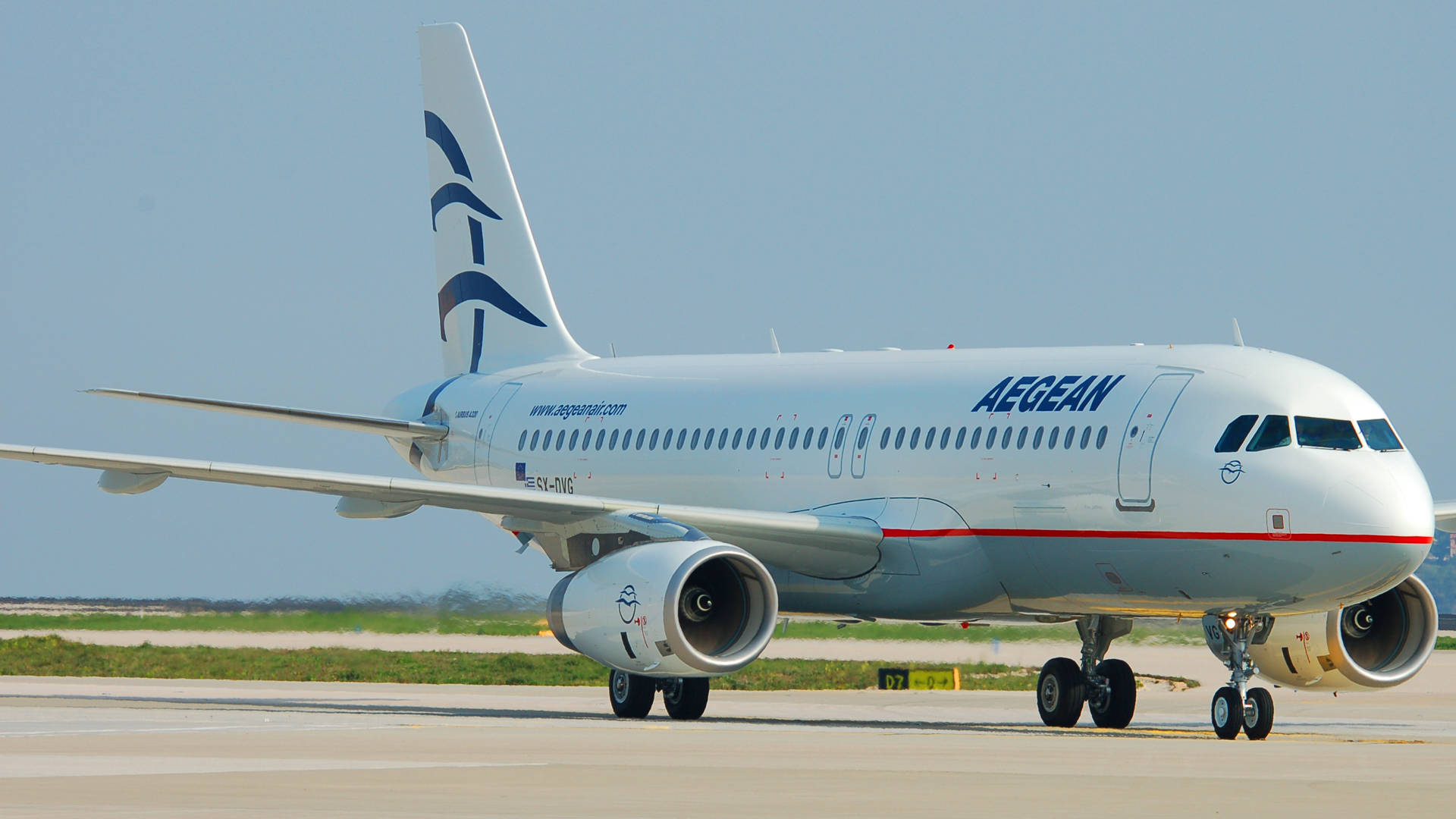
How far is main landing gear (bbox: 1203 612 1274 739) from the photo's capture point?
20062 mm

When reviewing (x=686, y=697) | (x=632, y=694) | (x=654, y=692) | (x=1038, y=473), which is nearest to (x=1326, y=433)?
(x=1038, y=473)

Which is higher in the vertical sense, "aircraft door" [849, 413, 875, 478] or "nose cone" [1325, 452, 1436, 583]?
"aircraft door" [849, 413, 875, 478]

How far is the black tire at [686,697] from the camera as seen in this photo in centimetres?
2303

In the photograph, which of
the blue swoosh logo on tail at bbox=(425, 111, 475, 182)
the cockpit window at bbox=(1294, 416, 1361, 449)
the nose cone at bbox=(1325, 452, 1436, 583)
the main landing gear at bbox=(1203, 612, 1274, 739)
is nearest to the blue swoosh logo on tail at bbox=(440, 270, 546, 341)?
the blue swoosh logo on tail at bbox=(425, 111, 475, 182)

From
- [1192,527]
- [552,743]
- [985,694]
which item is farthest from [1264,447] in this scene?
[985,694]

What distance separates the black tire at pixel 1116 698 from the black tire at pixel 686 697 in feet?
13.5

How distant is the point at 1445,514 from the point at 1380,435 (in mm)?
3521

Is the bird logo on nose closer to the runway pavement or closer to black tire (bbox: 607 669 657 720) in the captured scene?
the runway pavement

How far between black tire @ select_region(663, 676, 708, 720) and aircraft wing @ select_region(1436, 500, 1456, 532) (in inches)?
315

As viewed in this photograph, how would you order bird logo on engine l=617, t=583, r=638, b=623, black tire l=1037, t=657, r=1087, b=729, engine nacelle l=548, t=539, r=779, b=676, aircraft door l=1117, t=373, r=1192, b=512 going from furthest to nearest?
black tire l=1037, t=657, r=1087, b=729
bird logo on engine l=617, t=583, r=638, b=623
engine nacelle l=548, t=539, r=779, b=676
aircraft door l=1117, t=373, r=1192, b=512

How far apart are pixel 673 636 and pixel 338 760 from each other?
6.13 meters

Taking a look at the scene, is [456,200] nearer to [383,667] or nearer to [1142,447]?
[383,667]

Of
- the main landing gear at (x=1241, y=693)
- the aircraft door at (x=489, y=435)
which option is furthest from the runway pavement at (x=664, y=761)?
the aircraft door at (x=489, y=435)

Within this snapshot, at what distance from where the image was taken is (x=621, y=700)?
2328 cm
